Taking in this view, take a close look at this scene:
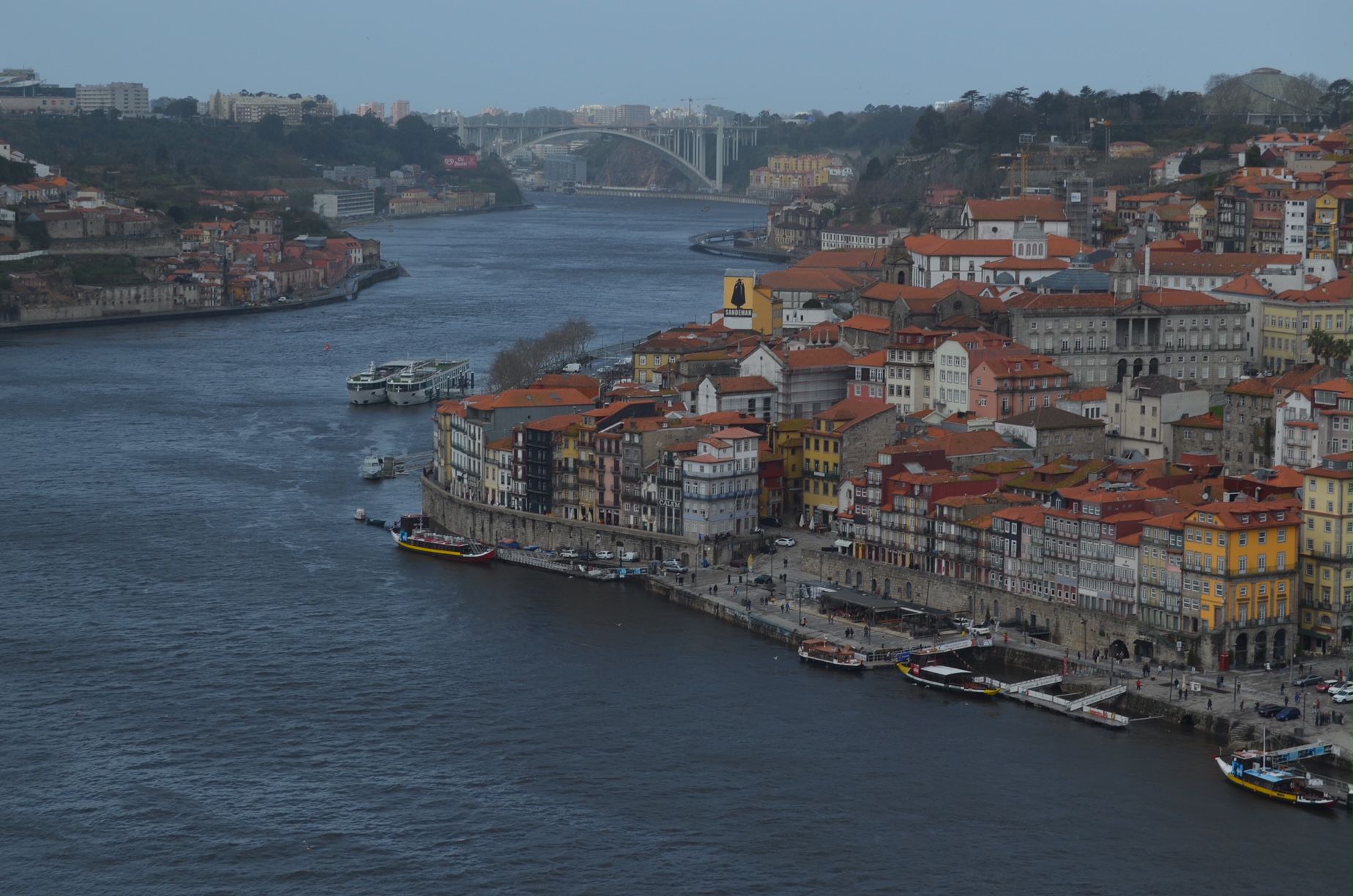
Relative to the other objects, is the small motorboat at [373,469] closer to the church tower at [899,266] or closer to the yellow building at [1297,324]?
the church tower at [899,266]

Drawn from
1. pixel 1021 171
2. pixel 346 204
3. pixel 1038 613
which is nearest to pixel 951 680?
pixel 1038 613

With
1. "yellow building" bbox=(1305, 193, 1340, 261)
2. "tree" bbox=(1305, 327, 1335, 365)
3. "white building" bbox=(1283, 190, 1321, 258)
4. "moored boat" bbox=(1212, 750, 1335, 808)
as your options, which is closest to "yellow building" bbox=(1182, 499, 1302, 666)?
"moored boat" bbox=(1212, 750, 1335, 808)

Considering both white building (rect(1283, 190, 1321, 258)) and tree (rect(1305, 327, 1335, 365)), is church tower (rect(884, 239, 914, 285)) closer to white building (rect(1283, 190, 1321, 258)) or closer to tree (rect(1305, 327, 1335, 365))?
white building (rect(1283, 190, 1321, 258))

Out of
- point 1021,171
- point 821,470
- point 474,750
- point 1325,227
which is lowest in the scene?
point 474,750

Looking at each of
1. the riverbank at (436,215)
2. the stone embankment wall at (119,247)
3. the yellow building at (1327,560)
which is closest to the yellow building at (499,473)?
the yellow building at (1327,560)

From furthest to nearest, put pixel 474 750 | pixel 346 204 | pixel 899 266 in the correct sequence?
pixel 346 204
pixel 899 266
pixel 474 750

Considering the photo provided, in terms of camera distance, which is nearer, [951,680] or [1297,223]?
[951,680]

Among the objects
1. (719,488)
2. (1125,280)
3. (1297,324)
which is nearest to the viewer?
(719,488)

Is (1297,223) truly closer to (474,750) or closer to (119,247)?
(474,750)
